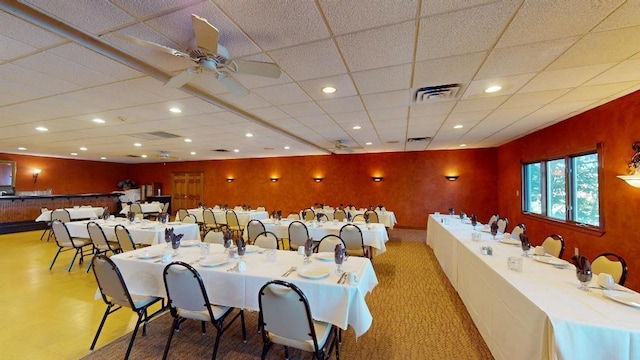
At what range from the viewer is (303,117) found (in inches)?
188

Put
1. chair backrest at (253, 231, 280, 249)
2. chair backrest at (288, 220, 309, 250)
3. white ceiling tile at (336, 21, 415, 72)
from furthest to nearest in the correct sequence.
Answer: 1. chair backrest at (288, 220, 309, 250)
2. chair backrest at (253, 231, 280, 249)
3. white ceiling tile at (336, 21, 415, 72)

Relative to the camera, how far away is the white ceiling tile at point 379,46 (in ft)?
6.93

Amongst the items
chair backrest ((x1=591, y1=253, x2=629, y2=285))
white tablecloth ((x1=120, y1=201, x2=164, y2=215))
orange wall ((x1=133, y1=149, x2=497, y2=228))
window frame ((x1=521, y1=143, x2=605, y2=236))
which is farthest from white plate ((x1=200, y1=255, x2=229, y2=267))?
white tablecloth ((x1=120, y1=201, x2=164, y2=215))

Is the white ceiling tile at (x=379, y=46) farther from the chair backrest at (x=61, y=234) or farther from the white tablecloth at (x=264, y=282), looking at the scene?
the chair backrest at (x=61, y=234)

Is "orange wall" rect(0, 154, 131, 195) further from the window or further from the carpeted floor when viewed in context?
the window

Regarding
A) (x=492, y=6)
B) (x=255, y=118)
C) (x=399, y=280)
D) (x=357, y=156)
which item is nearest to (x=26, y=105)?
(x=255, y=118)

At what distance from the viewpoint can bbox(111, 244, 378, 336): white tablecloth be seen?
2154mm

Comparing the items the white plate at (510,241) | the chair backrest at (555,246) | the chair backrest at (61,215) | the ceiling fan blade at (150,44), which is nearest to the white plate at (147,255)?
the ceiling fan blade at (150,44)

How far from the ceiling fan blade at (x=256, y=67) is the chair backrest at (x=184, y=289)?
1743mm

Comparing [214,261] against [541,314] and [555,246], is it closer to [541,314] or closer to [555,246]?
[541,314]

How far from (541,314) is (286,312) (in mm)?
1735

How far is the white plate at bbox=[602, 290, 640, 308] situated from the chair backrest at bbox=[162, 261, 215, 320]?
3.07 meters

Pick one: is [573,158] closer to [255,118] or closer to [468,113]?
[468,113]

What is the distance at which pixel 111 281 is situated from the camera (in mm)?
2443
